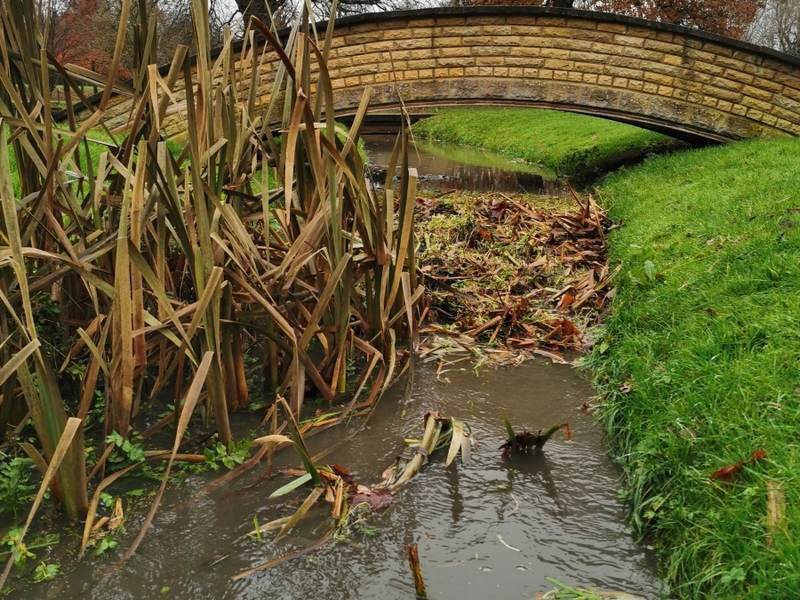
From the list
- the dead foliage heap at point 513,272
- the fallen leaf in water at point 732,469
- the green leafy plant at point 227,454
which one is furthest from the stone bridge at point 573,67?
the fallen leaf in water at point 732,469

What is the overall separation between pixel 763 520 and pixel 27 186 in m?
2.79

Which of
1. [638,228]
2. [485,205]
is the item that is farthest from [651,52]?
[638,228]

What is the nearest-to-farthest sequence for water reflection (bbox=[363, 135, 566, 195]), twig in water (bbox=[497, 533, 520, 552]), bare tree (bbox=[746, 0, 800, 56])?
twig in water (bbox=[497, 533, 520, 552]), water reflection (bbox=[363, 135, 566, 195]), bare tree (bbox=[746, 0, 800, 56])

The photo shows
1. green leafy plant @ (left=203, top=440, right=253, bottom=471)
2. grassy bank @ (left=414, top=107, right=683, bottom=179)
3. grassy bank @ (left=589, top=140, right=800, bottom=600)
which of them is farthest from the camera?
grassy bank @ (left=414, top=107, right=683, bottom=179)

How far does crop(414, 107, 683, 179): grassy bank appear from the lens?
12.4 meters

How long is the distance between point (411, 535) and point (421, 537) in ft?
0.11

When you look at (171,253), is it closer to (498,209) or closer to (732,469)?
(732,469)

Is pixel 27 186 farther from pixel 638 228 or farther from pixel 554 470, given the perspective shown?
pixel 638 228

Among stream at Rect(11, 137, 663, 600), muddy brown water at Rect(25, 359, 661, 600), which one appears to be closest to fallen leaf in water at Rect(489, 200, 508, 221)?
stream at Rect(11, 137, 663, 600)

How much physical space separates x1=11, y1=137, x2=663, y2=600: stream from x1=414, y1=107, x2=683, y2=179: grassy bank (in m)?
9.30

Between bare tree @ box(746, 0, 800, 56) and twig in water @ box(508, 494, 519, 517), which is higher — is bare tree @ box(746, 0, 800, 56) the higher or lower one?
the higher one

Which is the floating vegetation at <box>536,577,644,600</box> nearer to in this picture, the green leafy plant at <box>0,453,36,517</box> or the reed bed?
the reed bed

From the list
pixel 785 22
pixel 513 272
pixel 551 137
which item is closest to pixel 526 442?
pixel 513 272

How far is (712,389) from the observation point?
2730 millimetres
